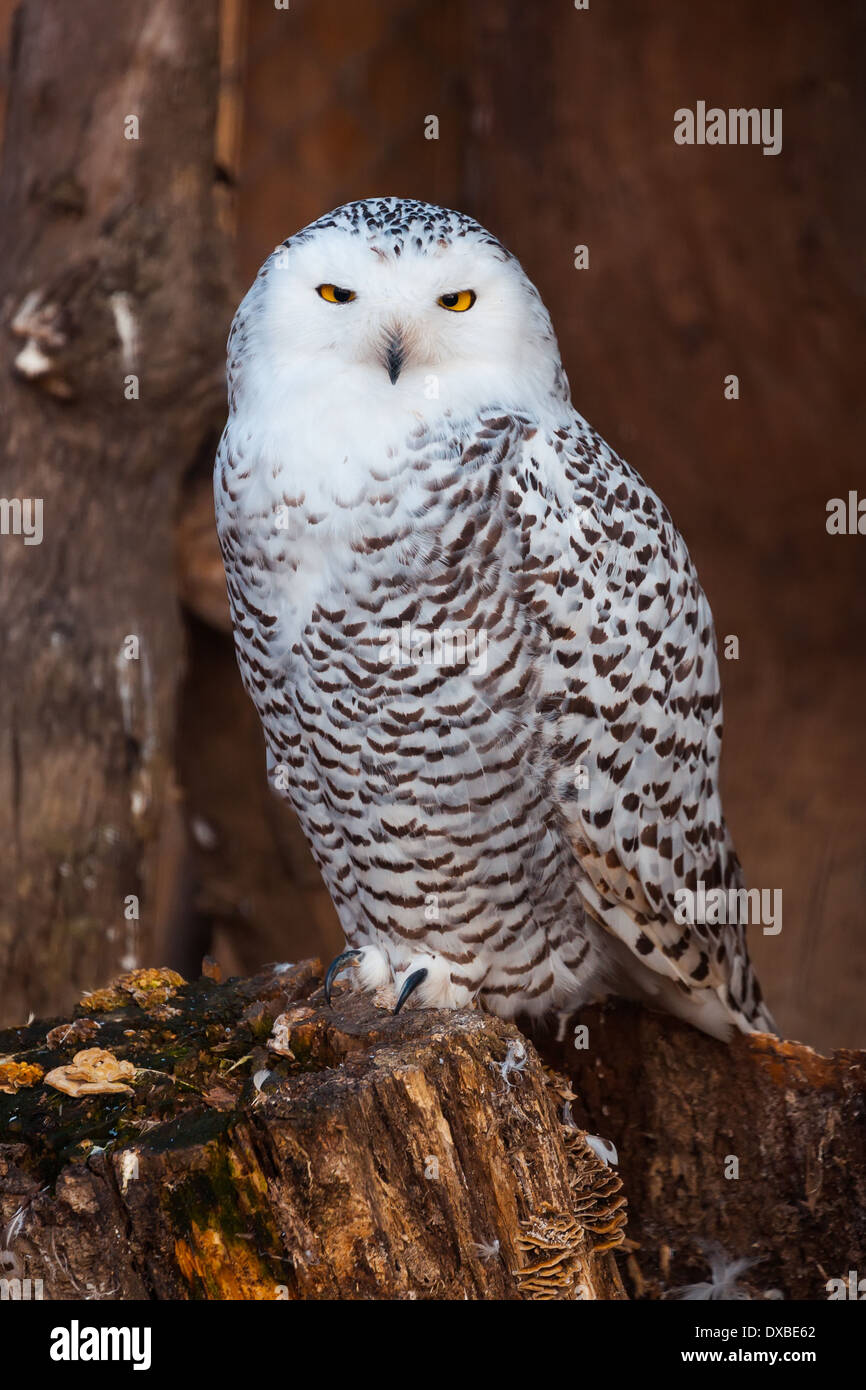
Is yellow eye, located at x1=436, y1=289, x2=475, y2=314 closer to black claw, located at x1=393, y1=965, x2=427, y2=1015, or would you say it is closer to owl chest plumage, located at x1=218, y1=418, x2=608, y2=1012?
owl chest plumage, located at x1=218, y1=418, x2=608, y2=1012

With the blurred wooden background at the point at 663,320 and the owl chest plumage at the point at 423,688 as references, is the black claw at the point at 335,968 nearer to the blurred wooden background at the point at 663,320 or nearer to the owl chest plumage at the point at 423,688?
the owl chest plumage at the point at 423,688

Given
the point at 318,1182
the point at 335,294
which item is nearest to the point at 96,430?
the point at 335,294

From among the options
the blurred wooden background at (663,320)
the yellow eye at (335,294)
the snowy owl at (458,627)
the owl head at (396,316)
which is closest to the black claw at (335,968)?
the snowy owl at (458,627)

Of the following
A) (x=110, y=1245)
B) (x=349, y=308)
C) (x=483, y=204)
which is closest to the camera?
(x=110, y=1245)

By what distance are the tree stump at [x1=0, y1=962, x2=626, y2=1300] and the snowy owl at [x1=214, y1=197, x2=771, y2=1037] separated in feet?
1.06

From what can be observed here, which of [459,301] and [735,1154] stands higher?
[459,301]

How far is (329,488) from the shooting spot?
6.86 ft

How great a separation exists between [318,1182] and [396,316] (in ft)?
3.96

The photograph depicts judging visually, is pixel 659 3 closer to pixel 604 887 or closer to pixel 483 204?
pixel 483 204

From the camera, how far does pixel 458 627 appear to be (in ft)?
6.93

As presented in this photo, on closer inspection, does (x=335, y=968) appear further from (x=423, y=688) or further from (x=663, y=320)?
(x=663, y=320)

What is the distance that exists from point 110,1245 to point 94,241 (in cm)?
229
